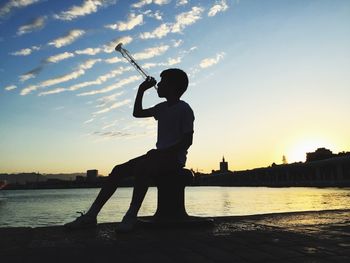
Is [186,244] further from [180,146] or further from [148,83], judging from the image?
[148,83]

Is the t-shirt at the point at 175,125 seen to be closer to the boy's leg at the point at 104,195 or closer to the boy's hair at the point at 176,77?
the boy's hair at the point at 176,77

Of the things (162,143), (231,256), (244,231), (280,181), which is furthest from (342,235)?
(280,181)

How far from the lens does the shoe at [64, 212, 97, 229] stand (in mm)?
5000

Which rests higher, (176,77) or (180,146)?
(176,77)

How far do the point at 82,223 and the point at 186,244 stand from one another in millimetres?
1923

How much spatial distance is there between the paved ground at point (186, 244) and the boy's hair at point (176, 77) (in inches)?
89.5

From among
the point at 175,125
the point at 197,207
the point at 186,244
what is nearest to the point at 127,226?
the point at 186,244

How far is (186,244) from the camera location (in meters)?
3.73

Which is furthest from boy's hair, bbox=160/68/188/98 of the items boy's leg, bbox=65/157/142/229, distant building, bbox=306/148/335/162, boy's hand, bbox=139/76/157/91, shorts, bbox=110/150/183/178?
distant building, bbox=306/148/335/162

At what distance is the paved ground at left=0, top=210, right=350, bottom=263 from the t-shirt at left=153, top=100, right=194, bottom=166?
1.28 meters

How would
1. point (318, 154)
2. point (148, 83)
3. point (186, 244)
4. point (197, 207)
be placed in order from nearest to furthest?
point (186, 244)
point (148, 83)
point (197, 207)
point (318, 154)

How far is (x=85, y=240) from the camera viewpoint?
4.02 meters

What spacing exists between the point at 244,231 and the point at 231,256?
1.59 m

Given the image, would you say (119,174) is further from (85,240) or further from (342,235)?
(342,235)
